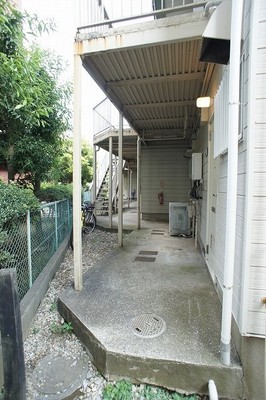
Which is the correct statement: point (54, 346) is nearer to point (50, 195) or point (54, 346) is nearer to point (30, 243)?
point (30, 243)

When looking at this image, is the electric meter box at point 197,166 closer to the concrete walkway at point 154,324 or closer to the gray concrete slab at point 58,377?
the concrete walkway at point 154,324

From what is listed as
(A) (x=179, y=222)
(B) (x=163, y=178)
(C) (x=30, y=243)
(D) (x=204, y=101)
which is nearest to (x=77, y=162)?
(C) (x=30, y=243)

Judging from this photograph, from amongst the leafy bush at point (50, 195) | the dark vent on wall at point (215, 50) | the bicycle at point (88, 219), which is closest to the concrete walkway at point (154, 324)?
the dark vent on wall at point (215, 50)

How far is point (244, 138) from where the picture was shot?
5.57ft

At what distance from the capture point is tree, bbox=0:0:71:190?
3.01 meters

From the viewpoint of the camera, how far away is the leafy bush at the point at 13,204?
259 cm

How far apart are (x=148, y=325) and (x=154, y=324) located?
58 millimetres

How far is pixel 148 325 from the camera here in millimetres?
2180

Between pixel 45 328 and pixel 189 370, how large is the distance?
63.4 inches

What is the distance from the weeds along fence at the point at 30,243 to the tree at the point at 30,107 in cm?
131

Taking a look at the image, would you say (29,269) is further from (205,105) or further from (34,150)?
(205,105)

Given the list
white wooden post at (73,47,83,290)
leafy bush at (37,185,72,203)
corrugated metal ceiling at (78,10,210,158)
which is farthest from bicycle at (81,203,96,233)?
white wooden post at (73,47,83,290)

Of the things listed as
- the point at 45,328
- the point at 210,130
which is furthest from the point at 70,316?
the point at 210,130

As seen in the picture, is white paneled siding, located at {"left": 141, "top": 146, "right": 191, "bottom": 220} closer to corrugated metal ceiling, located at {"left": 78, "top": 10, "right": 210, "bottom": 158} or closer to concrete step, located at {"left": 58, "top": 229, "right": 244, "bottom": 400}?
corrugated metal ceiling, located at {"left": 78, "top": 10, "right": 210, "bottom": 158}
